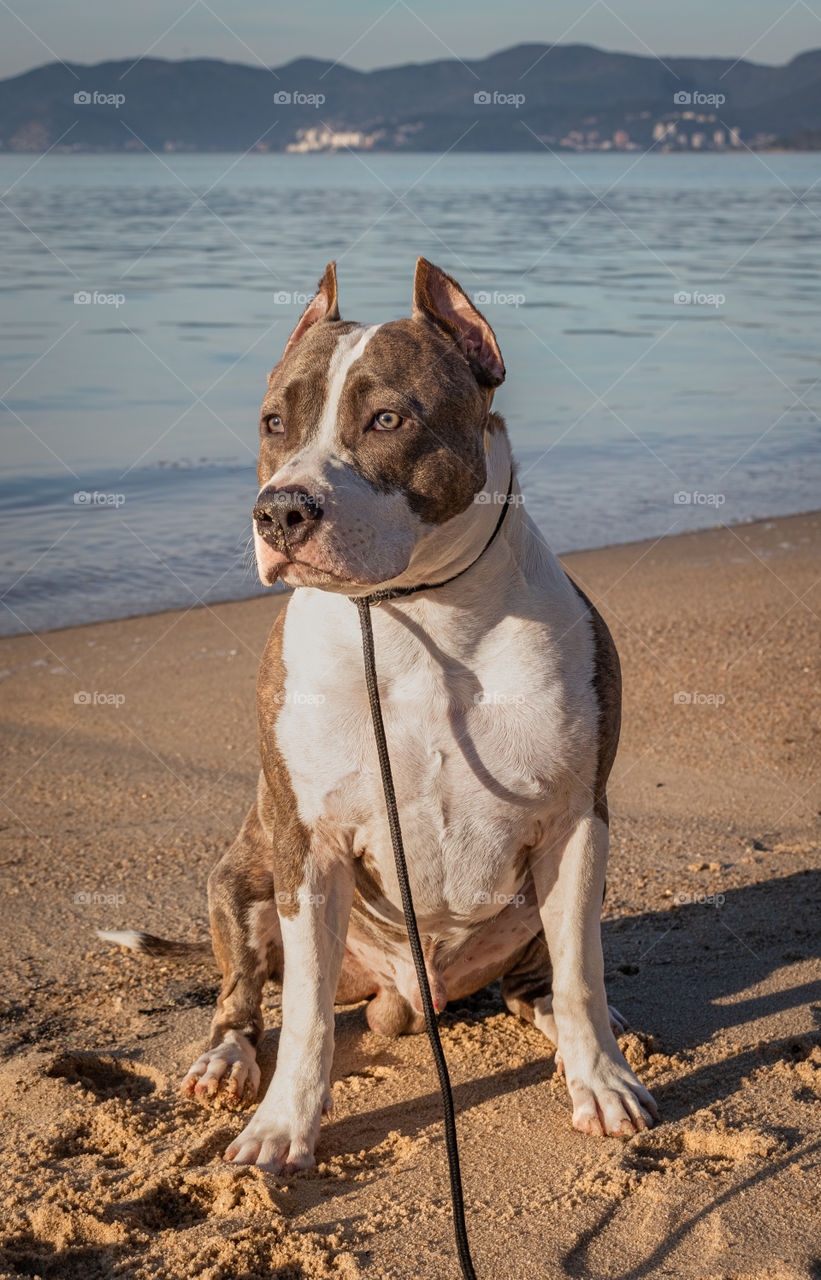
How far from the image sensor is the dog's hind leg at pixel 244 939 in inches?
149

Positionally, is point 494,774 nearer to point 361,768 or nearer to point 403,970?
point 361,768

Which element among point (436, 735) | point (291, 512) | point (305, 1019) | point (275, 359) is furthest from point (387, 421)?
point (275, 359)

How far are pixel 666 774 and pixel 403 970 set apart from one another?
2536 mm

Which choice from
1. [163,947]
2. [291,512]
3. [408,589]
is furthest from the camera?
[163,947]

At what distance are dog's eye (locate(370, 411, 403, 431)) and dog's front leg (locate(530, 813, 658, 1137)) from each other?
1127 mm

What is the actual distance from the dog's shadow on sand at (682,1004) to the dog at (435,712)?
0.19 m

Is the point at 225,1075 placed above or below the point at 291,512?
below

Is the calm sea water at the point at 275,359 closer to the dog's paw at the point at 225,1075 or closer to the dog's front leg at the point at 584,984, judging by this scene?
the dog's front leg at the point at 584,984

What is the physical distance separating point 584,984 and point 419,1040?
733 mm

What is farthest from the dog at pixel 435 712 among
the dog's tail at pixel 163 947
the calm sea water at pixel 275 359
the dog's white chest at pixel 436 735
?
the dog's tail at pixel 163 947

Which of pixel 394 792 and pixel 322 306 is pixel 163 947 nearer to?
pixel 394 792

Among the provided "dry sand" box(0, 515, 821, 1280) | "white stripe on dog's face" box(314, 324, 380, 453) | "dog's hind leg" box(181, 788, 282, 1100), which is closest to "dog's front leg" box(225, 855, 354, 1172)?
"dry sand" box(0, 515, 821, 1280)

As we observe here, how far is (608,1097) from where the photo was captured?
3.41 metres

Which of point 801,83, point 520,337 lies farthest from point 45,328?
point 801,83
